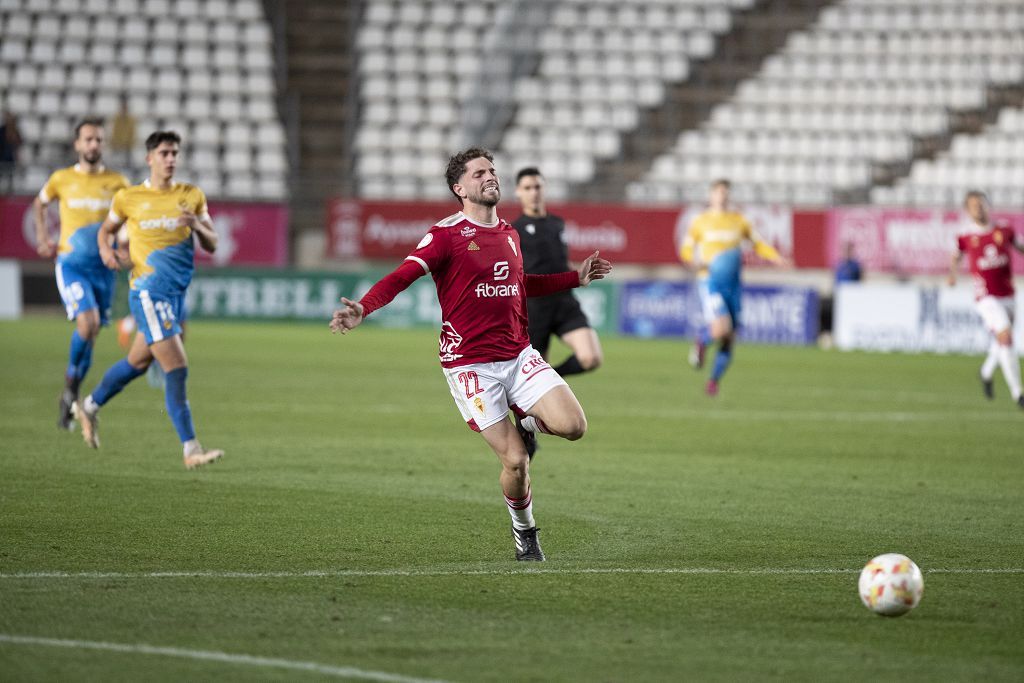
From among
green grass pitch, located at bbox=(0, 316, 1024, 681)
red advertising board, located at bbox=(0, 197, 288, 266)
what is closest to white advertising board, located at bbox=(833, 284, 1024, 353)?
red advertising board, located at bbox=(0, 197, 288, 266)

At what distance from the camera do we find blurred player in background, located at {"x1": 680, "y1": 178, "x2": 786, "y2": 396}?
1861 cm

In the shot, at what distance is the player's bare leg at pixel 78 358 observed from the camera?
13164mm

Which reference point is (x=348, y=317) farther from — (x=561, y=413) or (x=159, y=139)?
(x=159, y=139)

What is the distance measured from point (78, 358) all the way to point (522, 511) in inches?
265

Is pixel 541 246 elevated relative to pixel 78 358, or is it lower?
elevated

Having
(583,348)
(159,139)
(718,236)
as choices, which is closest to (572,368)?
(583,348)

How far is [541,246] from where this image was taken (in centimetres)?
1322

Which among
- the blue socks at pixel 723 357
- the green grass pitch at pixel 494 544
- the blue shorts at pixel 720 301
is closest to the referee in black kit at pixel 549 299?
the green grass pitch at pixel 494 544

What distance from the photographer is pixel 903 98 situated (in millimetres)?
36719

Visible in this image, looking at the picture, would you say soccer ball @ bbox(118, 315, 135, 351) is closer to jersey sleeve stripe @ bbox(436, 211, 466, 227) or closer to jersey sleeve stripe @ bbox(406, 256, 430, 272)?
jersey sleeve stripe @ bbox(436, 211, 466, 227)

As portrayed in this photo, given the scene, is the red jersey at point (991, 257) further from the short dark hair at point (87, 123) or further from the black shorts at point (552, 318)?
the short dark hair at point (87, 123)

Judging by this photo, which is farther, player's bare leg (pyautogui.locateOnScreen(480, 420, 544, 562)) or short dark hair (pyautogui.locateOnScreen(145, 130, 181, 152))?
short dark hair (pyautogui.locateOnScreen(145, 130, 181, 152))

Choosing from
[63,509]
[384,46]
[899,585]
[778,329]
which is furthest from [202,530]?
[384,46]

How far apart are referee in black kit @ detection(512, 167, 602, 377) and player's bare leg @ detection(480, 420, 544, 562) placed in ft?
17.8
